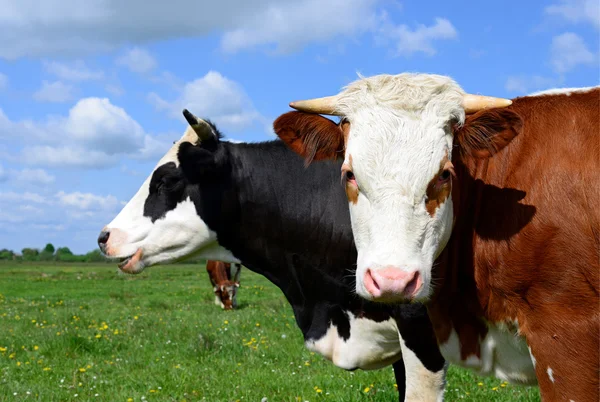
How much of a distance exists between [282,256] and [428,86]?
2822 millimetres

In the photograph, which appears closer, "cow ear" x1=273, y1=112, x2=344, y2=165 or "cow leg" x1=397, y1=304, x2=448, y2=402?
"cow ear" x1=273, y1=112, x2=344, y2=165

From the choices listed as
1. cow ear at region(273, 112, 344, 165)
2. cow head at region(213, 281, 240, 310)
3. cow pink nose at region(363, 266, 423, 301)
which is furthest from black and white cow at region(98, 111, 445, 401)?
cow head at region(213, 281, 240, 310)

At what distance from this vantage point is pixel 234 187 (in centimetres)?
643

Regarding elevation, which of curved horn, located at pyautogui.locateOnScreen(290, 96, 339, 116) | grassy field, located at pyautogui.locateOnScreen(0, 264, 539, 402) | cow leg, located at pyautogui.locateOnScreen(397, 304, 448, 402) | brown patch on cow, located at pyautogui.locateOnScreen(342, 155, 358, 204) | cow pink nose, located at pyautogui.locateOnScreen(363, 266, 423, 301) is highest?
curved horn, located at pyautogui.locateOnScreen(290, 96, 339, 116)

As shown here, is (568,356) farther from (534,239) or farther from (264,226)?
(264,226)

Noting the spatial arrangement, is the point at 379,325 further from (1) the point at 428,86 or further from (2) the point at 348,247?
(1) the point at 428,86

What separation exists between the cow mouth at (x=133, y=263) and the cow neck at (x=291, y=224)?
84 cm

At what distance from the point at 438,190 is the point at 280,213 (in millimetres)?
2793

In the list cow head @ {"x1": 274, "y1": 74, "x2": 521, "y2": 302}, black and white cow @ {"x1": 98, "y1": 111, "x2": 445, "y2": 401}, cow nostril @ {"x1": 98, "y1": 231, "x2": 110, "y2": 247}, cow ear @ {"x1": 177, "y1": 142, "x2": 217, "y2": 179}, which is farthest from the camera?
cow nostril @ {"x1": 98, "y1": 231, "x2": 110, "y2": 247}

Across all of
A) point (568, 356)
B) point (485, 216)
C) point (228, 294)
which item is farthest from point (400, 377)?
point (228, 294)

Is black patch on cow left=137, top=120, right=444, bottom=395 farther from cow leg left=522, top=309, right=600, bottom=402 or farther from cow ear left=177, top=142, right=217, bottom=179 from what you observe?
cow leg left=522, top=309, right=600, bottom=402

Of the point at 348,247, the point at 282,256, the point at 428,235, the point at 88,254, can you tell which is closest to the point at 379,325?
the point at 348,247

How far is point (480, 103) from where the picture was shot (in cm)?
402

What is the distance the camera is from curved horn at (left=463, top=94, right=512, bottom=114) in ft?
13.1
